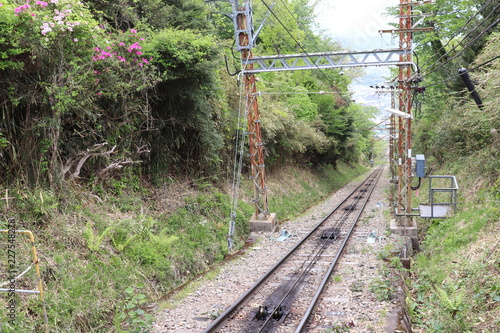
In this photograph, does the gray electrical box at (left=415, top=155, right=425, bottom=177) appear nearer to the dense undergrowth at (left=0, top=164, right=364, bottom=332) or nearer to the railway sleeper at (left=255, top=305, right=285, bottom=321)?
the dense undergrowth at (left=0, top=164, right=364, bottom=332)

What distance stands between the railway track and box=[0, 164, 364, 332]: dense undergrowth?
1.70 metres

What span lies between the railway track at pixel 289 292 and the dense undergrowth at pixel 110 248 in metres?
1.70

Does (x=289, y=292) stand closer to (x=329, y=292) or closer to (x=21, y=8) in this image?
(x=329, y=292)

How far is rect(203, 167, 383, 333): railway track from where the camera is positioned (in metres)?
7.32

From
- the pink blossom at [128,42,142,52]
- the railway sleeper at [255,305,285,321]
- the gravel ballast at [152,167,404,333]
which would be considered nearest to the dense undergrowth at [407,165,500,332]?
the gravel ballast at [152,167,404,333]

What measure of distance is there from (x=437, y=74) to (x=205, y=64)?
16557 millimetres

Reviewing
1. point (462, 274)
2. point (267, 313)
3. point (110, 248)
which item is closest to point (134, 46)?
point (110, 248)

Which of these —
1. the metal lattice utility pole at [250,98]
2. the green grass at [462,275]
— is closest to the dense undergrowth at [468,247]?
the green grass at [462,275]

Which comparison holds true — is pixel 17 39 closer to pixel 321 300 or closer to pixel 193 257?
pixel 193 257

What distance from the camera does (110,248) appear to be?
847 cm

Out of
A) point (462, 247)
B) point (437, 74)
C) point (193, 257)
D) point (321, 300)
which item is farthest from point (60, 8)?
point (437, 74)

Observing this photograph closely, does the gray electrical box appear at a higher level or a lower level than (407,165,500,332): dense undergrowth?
higher

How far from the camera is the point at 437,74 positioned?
2281cm

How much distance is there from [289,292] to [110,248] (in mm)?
4015
